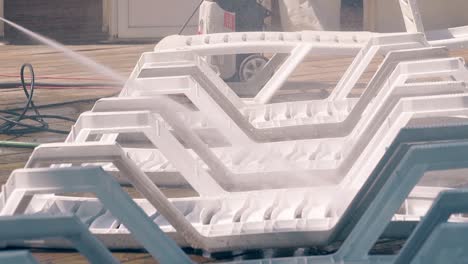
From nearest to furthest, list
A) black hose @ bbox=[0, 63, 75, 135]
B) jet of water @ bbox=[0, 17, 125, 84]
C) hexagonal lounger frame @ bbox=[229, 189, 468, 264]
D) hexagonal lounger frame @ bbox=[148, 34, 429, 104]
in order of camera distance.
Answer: hexagonal lounger frame @ bbox=[229, 189, 468, 264] < hexagonal lounger frame @ bbox=[148, 34, 429, 104] < black hose @ bbox=[0, 63, 75, 135] < jet of water @ bbox=[0, 17, 125, 84]

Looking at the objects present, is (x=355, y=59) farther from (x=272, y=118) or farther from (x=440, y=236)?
(x=440, y=236)

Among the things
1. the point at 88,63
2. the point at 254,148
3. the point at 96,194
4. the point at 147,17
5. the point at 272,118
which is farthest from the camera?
the point at 147,17

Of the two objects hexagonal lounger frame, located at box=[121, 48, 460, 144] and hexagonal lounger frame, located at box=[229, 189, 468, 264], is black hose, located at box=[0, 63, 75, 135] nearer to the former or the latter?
hexagonal lounger frame, located at box=[121, 48, 460, 144]

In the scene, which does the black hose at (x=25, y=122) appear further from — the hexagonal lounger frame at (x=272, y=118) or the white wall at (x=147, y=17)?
the white wall at (x=147, y=17)

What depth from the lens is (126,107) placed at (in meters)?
5.82

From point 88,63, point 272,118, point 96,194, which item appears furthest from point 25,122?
point 96,194

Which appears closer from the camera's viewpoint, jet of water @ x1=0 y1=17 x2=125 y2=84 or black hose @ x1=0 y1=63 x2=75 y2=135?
black hose @ x1=0 y1=63 x2=75 y2=135

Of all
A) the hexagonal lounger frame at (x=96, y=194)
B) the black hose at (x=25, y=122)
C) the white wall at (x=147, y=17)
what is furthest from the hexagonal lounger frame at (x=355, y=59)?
the white wall at (x=147, y=17)

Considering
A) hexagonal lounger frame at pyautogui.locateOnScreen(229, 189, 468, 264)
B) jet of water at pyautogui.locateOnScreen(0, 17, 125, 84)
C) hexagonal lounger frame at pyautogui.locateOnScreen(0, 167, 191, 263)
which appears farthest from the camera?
jet of water at pyautogui.locateOnScreen(0, 17, 125, 84)

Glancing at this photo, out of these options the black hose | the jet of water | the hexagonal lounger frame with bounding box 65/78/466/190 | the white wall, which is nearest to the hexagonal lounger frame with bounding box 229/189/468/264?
the hexagonal lounger frame with bounding box 65/78/466/190

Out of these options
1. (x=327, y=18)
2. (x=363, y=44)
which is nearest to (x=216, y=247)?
(x=363, y=44)

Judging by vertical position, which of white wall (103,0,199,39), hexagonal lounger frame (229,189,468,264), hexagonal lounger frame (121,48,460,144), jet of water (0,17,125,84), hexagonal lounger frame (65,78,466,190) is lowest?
hexagonal lounger frame (229,189,468,264)

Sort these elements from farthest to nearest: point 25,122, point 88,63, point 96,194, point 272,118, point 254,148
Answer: point 88,63, point 25,122, point 272,118, point 254,148, point 96,194

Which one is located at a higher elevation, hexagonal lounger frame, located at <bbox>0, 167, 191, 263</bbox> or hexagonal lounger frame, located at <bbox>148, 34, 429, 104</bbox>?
hexagonal lounger frame, located at <bbox>148, 34, 429, 104</bbox>
